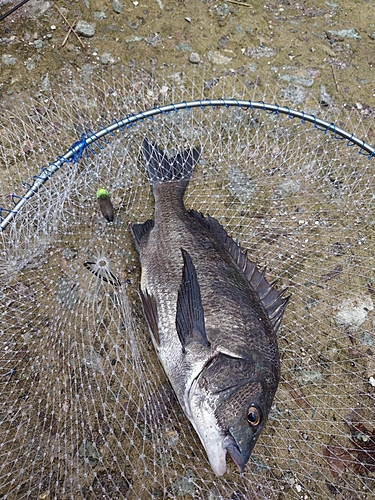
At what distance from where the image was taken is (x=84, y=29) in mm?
4262

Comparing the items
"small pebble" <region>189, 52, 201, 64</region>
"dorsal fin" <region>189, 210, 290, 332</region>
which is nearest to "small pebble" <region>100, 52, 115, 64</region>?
"small pebble" <region>189, 52, 201, 64</region>

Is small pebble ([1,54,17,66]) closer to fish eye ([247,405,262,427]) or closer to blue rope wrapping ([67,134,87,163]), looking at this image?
blue rope wrapping ([67,134,87,163])

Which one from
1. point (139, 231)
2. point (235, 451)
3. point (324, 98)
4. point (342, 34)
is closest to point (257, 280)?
point (139, 231)

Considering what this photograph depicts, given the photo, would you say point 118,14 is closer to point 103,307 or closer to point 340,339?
point 103,307

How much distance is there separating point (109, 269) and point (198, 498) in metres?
1.84

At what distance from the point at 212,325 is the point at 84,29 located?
3501 millimetres

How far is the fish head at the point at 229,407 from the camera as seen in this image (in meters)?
→ 2.38

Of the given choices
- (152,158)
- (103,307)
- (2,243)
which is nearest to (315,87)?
(152,158)

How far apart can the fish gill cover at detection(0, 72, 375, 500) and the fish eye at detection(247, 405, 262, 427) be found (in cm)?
65

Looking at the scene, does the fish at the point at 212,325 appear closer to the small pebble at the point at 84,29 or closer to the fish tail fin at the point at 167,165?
the fish tail fin at the point at 167,165

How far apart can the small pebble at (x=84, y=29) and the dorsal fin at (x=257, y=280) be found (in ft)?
8.70

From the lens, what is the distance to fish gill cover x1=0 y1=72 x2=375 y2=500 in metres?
2.85

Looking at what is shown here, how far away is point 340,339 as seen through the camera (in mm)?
3426

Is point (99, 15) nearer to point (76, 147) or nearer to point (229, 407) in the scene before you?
point (76, 147)
